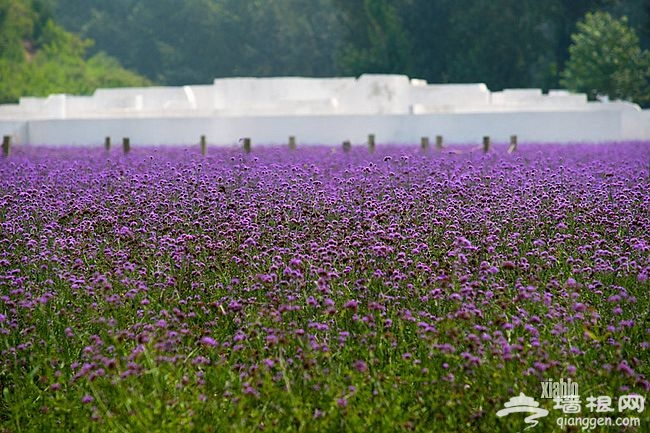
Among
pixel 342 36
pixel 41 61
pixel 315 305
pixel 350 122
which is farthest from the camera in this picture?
pixel 41 61

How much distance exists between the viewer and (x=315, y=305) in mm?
5469

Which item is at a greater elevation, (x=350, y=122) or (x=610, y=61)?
(x=610, y=61)

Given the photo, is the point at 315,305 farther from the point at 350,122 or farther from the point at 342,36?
the point at 342,36

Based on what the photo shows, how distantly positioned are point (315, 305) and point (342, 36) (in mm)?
43728

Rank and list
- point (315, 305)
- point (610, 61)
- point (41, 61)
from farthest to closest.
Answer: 1. point (41, 61)
2. point (610, 61)
3. point (315, 305)

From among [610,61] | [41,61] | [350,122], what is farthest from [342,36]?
[350,122]

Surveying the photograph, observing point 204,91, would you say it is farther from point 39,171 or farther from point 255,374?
point 255,374

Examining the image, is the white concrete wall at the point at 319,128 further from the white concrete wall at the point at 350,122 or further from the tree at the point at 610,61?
the tree at the point at 610,61

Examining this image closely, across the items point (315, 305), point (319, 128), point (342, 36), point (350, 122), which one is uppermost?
point (342, 36)

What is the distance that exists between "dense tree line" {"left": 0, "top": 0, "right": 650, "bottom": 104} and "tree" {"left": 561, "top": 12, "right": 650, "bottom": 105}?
385 centimetres

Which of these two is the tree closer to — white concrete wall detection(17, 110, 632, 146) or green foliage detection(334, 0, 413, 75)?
white concrete wall detection(17, 110, 632, 146)

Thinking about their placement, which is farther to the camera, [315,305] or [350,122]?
[350,122]

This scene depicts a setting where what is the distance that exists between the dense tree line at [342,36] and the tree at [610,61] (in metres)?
3.85

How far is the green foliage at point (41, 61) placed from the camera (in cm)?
4759
